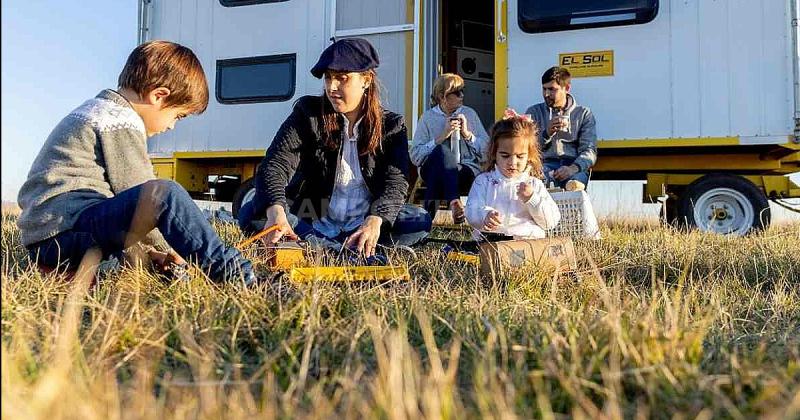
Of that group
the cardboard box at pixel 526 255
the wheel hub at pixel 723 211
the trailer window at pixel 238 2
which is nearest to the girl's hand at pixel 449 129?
the cardboard box at pixel 526 255

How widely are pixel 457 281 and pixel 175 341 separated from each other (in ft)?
4.18

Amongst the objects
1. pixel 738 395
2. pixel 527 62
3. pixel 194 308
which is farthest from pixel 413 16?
pixel 738 395

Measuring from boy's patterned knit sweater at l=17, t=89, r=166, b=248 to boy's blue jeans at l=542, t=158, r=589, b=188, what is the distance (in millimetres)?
3006

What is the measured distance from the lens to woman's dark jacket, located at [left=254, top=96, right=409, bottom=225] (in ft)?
10.6

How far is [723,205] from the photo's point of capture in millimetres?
5477

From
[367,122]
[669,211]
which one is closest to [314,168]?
[367,122]

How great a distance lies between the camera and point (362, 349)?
1.37 metres

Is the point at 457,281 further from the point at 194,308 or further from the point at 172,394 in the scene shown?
the point at 172,394

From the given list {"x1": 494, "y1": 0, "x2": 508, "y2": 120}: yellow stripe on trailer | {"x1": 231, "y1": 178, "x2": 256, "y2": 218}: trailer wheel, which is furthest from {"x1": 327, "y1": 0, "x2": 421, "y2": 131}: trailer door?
{"x1": 231, "y1": 178, "x2": 256, "y2": 218}: trailer wheel

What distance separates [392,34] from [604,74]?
72.9 inches

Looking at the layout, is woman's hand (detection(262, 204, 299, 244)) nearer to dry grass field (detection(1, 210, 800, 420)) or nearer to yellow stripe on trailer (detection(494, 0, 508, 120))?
dry grass field (detection(1, 210, 800, 420))

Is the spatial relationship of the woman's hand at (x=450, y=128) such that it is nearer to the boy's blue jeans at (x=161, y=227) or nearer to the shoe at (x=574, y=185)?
the shoe at (x=574, y=185)

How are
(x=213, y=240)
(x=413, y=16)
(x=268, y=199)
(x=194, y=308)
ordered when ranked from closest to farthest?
(x=194, y=308) → (x=213, y=240) → (x=268, y=199) → (x=413, y=16)

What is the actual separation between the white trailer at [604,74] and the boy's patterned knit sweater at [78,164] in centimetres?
377
